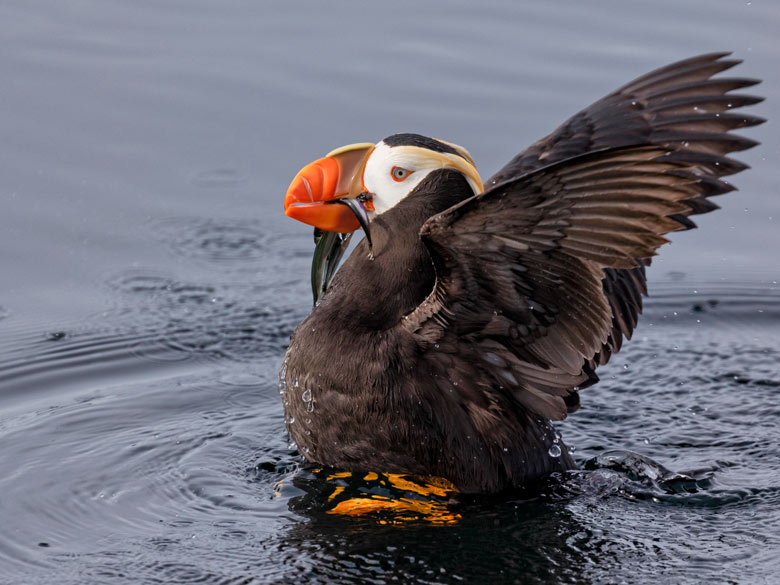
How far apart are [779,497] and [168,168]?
Result: 15.8 feet

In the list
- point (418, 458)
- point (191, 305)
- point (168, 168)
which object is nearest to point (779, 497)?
point (418, 458)

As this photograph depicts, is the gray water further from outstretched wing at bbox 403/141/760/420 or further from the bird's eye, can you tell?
the bird's eye

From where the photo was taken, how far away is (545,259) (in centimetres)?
428

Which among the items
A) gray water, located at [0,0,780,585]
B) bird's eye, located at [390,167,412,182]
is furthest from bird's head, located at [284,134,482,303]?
gray water, located at [0,0,780,585]

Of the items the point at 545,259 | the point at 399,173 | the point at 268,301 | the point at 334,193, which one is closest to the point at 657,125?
the point at 545,259

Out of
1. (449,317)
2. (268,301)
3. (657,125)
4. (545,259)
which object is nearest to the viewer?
(545,259)

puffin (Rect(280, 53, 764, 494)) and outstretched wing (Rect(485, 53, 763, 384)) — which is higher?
outstretched wing (Rect(485, 53, 763, 384))

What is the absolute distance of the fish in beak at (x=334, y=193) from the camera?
4699mm

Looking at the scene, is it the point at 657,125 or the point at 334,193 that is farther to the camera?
the point at 657,125

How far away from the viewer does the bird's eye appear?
4.66 m

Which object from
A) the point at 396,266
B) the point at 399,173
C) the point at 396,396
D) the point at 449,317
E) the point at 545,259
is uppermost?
the point at 399,173

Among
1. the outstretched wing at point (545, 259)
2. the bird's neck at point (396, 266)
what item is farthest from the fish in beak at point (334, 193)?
the outstretched wing at point (545, 259)

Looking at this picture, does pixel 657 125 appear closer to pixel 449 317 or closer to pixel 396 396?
pixel 449 317

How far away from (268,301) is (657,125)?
2787 mm
